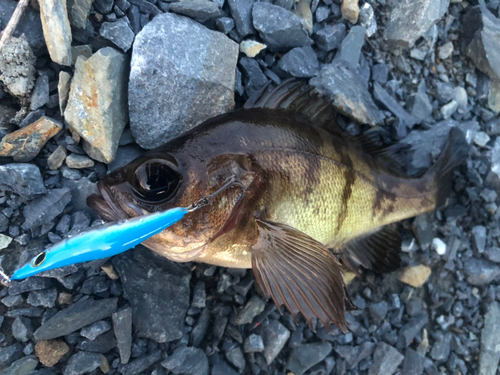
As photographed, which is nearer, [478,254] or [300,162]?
[300,162]

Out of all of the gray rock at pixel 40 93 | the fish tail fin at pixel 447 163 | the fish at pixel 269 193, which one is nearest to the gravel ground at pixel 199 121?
the gray rock at pixel 40 93

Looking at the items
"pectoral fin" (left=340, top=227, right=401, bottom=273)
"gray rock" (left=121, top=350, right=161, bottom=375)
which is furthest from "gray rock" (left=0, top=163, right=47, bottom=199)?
"pectoral fin" (left=340, top=227, right=401, bottom=273)

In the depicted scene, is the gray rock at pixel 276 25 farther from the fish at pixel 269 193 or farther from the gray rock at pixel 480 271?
the gray rock at pixel 480 271

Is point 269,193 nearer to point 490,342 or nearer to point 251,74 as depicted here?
point 251,74

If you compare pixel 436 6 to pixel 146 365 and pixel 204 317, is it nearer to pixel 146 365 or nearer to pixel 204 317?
pixel 204 317

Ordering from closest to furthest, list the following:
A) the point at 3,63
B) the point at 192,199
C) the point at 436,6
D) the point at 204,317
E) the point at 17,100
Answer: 1. the point at 192,199
2. the point at 3,63
3. the point at 17,100
4. the point at 204,317
5. the point at 436,6

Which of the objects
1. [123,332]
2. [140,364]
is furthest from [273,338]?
[123,332]

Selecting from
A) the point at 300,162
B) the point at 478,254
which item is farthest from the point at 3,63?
the point at 478,254
